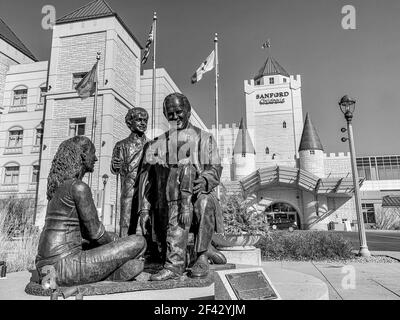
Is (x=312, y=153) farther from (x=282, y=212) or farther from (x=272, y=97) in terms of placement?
(x=272, y=97)

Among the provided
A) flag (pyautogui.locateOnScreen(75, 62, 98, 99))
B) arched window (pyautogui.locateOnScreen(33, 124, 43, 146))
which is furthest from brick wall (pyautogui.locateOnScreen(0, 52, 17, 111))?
flag (pyautogui.locateOnScreen(75, 62, 98, 99))

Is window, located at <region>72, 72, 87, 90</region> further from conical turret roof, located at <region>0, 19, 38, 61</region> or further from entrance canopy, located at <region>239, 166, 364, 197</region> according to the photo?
entrance canopy, located at <region>239, 166, 364, 197</region>

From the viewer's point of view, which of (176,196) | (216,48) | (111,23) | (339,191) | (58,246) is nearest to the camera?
(58,246)

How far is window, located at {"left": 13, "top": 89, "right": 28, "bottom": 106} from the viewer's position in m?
25.5

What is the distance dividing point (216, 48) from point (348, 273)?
1129 cm

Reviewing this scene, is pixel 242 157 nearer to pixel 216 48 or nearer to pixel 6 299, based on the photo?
pixel 216 48

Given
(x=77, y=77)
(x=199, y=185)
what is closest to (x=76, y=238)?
(x=199, y=185)

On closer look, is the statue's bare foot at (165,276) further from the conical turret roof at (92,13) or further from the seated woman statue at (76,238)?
the conical turret roof at (92,13)

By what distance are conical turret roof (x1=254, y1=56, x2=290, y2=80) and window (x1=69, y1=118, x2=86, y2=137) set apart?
131 ft

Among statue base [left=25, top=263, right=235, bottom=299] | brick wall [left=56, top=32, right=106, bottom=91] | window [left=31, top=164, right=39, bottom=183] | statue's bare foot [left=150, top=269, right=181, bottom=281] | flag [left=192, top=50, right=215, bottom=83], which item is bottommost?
statue base [left=25, top=263, right=235, bottom=299]

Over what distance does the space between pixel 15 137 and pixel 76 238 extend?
84.4ft

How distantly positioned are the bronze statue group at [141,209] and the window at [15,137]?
2396 centimetres

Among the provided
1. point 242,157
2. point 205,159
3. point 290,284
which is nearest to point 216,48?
point 205,159

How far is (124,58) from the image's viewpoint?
24.2m
